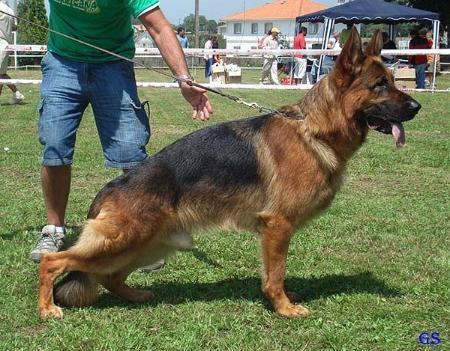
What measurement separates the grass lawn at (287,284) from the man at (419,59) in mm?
13453

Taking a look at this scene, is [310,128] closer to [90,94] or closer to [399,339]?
[399,339]

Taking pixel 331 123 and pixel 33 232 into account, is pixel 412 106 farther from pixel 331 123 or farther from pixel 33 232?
pixel 33 232

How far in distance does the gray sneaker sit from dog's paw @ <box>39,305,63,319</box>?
0.99 meters

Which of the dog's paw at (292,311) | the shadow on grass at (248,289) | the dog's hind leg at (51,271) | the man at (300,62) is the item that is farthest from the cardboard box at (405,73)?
the dog's hind leg at (51,271)

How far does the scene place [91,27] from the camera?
447 cm

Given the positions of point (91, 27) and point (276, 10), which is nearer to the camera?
point (91, 27)

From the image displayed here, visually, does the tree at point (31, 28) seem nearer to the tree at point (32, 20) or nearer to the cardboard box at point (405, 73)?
the tree at point (32, 20)

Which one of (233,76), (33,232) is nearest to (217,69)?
(233,76)

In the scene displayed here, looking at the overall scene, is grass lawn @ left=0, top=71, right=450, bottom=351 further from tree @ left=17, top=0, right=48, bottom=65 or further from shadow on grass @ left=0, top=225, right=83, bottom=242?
tree @ left=17, top=0, right=48, bottom=65

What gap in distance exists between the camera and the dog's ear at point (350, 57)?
3.67 m

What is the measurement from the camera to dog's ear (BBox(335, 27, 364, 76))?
3.67 m

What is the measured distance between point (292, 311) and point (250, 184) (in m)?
0.88

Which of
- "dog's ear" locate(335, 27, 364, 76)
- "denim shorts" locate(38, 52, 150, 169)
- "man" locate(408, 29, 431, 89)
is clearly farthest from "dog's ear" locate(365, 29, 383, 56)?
"man" locate(408, 29, 431, 89)

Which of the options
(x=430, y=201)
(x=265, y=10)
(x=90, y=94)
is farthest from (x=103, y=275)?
(x=265, y=10)
